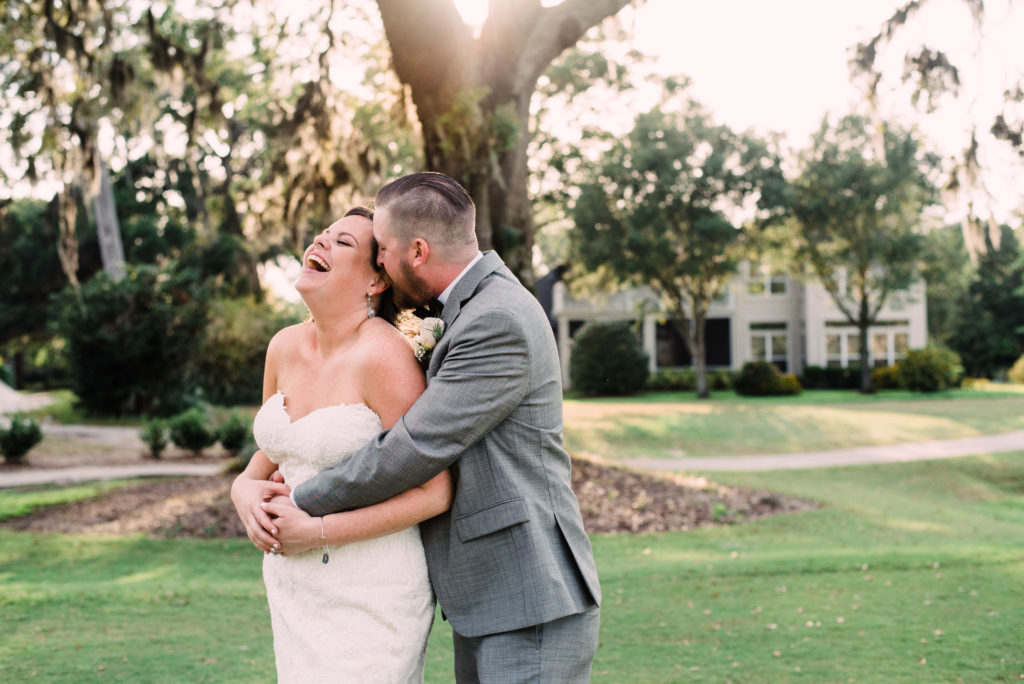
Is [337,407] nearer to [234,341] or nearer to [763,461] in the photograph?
[763,461]

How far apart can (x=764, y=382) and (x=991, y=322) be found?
26.2 m

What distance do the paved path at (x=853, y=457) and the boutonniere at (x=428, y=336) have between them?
48.3 ft

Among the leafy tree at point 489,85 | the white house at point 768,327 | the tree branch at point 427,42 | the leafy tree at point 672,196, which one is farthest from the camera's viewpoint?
the white house at point 768,327

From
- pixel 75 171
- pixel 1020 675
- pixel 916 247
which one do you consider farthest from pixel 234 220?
pixel 1020 675

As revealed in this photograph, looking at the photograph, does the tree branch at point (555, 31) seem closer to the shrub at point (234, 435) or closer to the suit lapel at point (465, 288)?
the suit lapel at point (465, 288)

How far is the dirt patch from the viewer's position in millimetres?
10484

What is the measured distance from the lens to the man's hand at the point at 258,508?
246 cm

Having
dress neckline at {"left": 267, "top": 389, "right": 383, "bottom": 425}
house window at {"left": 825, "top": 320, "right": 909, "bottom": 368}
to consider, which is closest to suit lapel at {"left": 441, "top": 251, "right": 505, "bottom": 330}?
dress neckline at {"left": 267, "top": 389, "right": 383, "bottom": 425}

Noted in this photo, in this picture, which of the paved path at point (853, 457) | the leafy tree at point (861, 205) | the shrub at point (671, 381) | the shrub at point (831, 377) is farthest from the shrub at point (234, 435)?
the shrub at point (831, 377)

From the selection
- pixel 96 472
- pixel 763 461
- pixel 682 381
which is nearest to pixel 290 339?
pixel 96 472

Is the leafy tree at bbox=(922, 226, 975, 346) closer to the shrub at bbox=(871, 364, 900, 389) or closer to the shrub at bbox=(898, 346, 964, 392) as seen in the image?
the shrub at bbox=(898, 346, 964, 392)

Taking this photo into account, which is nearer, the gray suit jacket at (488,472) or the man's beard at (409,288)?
the gray suit jacket at (488,472)

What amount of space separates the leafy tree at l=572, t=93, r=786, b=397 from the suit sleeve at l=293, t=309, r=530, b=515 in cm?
3060

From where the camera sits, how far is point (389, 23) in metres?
7.73
